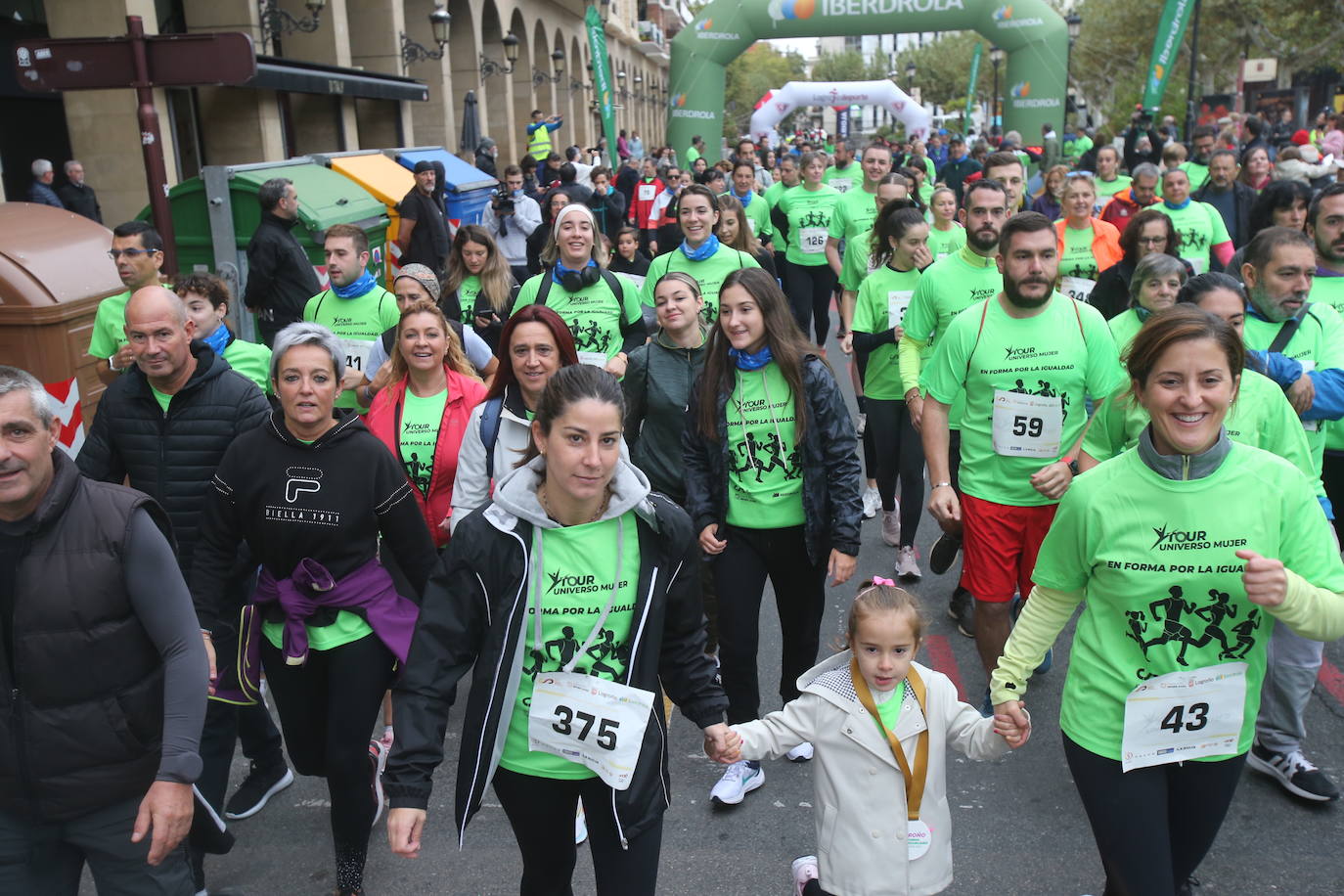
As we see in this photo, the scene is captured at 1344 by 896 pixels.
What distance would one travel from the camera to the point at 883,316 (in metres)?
6.45

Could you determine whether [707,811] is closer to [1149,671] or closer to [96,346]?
[1149,671]

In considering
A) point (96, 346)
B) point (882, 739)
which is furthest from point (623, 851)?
point (96, 346)

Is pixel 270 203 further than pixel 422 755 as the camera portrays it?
Yes

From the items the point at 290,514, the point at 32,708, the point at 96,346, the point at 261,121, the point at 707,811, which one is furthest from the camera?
the point at 261,121

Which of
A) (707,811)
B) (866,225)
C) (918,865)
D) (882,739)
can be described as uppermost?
(866,225)

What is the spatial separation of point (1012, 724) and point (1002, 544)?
1.69 metres

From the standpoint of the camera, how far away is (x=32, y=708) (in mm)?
2697

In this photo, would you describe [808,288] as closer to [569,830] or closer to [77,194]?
[569,830]

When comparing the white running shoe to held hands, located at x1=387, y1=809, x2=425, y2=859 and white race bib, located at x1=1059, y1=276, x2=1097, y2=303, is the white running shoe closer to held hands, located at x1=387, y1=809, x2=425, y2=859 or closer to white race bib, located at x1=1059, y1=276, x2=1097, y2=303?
white race bib, located at x1=1059, y1=276, x2=1097, y2=303

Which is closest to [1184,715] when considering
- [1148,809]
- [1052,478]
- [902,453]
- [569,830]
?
[1148,809]

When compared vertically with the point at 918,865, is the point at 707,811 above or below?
below

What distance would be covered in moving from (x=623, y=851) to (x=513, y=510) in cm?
88

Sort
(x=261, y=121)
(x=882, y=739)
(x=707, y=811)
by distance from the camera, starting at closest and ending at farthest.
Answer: (x=882, y=739) < (x=707, y=811) < (x=261, y=121)

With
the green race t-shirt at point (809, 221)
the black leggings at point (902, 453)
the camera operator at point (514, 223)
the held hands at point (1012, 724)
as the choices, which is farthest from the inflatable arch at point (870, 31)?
the held hands at point (1012, 724)
